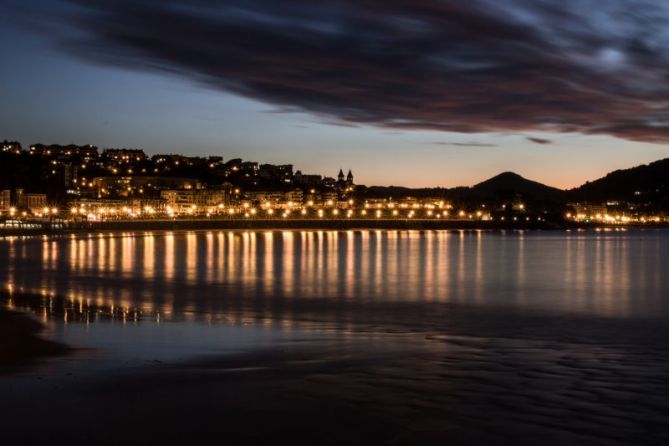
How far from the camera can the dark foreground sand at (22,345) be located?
11039 mm

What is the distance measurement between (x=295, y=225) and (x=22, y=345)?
12859cm

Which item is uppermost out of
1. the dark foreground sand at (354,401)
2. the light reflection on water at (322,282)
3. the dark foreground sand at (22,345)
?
the dark foreground sand at (22,345)

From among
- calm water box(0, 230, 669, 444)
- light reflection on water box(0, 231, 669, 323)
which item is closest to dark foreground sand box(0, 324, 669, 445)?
calm water box(0, 230, 669, 444)

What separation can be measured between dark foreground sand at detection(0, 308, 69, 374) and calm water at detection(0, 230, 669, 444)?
42 cm

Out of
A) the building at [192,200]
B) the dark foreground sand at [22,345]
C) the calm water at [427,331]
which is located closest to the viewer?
the calm water at [427,331]

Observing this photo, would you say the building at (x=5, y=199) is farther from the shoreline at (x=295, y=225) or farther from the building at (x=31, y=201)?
the shoreline at (x=295, y=225)

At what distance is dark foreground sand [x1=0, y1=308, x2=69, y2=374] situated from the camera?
435 inches

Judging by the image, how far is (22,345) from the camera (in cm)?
1243

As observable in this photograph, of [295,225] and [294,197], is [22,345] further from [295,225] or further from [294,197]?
[294,197]

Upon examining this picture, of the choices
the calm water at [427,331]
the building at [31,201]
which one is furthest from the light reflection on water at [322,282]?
the building at [31,201]

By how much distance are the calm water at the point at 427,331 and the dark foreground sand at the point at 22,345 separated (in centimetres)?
42

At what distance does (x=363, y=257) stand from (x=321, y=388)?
3809 centimetres

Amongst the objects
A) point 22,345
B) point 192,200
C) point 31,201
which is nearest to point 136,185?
point 192,200

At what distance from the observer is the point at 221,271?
112 feet
